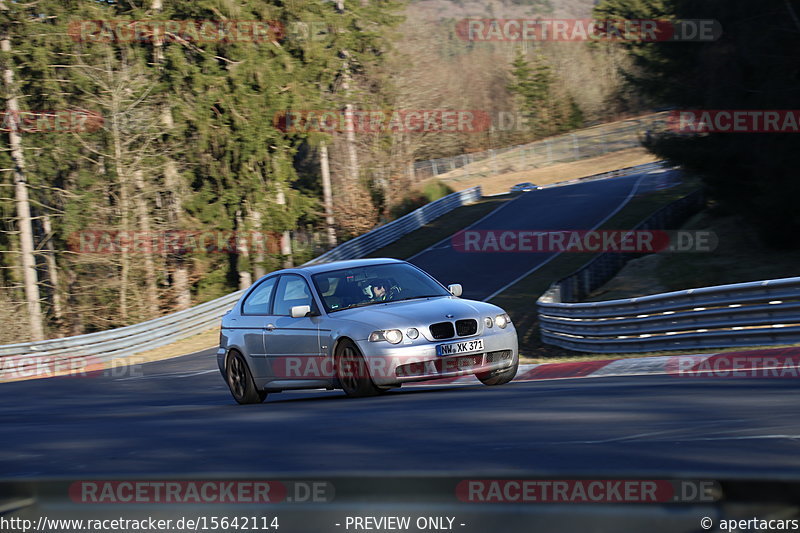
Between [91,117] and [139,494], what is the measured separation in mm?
33688

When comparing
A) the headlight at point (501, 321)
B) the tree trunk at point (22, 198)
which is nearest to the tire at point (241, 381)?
the headlight at point (501, 321)

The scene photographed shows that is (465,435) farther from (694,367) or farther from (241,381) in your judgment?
(694,367)

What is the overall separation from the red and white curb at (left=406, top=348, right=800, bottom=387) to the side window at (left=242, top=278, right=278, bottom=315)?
2023 millimetres

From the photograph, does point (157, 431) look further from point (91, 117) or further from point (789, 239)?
point (91, 117)

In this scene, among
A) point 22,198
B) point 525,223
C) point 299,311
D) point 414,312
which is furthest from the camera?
point 525,223

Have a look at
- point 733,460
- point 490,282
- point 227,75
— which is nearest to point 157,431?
point 733,460

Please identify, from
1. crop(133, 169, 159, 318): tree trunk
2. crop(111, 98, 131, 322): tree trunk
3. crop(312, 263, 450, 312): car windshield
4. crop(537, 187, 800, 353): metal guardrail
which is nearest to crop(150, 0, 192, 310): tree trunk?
crop(133, 169, 159, 318): tree trunk

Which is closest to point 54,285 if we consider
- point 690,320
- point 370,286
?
point 690,320

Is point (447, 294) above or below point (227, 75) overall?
below

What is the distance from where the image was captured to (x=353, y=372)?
9.94 metres

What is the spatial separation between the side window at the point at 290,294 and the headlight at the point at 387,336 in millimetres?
1326

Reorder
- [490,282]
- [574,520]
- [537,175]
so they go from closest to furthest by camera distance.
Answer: [574,520] < [490,282] < [537,175]

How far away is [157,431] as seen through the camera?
742cm

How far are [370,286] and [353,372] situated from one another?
134cm
